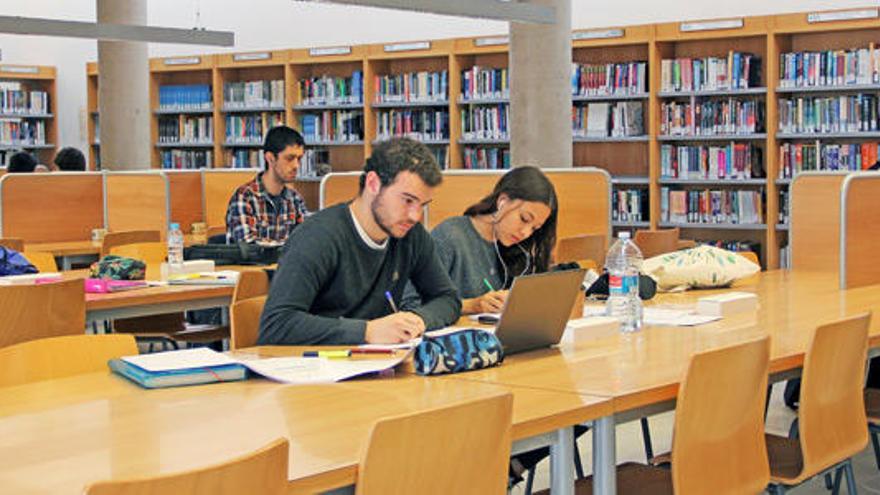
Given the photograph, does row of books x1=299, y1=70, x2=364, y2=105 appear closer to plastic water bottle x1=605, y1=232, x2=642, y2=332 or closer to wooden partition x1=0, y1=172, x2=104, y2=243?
wooden partition x1=0, y1=172, x2=104, y2=243

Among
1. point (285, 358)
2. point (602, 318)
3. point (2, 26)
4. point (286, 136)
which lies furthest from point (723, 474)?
point (2, 26)

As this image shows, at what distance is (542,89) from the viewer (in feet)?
25.1

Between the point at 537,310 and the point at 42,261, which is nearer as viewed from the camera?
the point at 537,310

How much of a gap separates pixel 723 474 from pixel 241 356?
44.5 inches

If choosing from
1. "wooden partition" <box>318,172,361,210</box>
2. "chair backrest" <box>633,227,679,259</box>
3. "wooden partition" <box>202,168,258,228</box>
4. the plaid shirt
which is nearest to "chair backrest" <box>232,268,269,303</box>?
the plaid shirt

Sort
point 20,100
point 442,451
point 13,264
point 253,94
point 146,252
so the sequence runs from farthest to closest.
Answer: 1. point 20,100
2. point 253,94
3. point 146,252
4. point 13,264
5. point 442,451

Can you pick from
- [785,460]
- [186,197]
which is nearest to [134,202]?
[186,197]

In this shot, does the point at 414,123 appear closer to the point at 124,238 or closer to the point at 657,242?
the point at 124,238

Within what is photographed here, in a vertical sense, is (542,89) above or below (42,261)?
above

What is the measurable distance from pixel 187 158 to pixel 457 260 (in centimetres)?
857

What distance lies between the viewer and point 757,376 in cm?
277

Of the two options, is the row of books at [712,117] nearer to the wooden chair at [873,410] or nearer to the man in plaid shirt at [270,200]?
the man in plaid shirt at [270,200]

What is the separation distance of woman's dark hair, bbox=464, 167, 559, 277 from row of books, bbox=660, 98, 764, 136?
5.04 meters

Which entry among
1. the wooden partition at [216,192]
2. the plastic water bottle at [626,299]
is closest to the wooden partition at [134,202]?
the wooden partition at [216,192]
